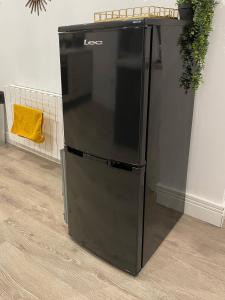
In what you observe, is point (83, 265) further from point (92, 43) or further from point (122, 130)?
point (92, 43)

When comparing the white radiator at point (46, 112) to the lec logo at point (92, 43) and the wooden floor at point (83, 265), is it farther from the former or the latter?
the lec logo at point (92, 43)

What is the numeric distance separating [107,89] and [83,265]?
38.5 inches

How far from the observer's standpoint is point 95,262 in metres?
1.64

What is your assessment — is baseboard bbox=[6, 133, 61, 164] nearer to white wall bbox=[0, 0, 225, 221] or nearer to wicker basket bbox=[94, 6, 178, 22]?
white wall bbox=[0, 0, 225, 221]

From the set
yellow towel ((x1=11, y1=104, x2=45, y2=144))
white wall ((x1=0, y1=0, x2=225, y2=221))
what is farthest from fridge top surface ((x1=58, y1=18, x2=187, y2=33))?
yellow towel ((x1=11, y1=104, x2=45, y2=144))

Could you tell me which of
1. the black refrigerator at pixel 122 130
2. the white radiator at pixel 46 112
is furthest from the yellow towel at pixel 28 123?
the black refrigerator at pixel 122 130

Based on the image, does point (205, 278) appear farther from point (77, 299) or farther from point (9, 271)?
point (9, 271)

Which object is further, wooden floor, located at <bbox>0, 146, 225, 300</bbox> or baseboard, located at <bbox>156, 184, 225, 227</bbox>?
baseboard, located at <bbox>156, 184, 225, 227</bbox>

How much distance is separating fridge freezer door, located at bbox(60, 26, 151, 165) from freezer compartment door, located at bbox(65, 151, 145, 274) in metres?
0.09

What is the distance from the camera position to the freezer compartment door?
4.60 ft

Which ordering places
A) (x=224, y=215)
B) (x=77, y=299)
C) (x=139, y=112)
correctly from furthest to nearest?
1. (x=224, y=215)
2. (x=77, y=299)
3. (x=139, y=112)

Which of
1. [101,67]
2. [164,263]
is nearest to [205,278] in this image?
[164,263]

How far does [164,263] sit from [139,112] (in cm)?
91

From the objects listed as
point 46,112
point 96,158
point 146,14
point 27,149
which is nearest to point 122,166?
point 96,158
